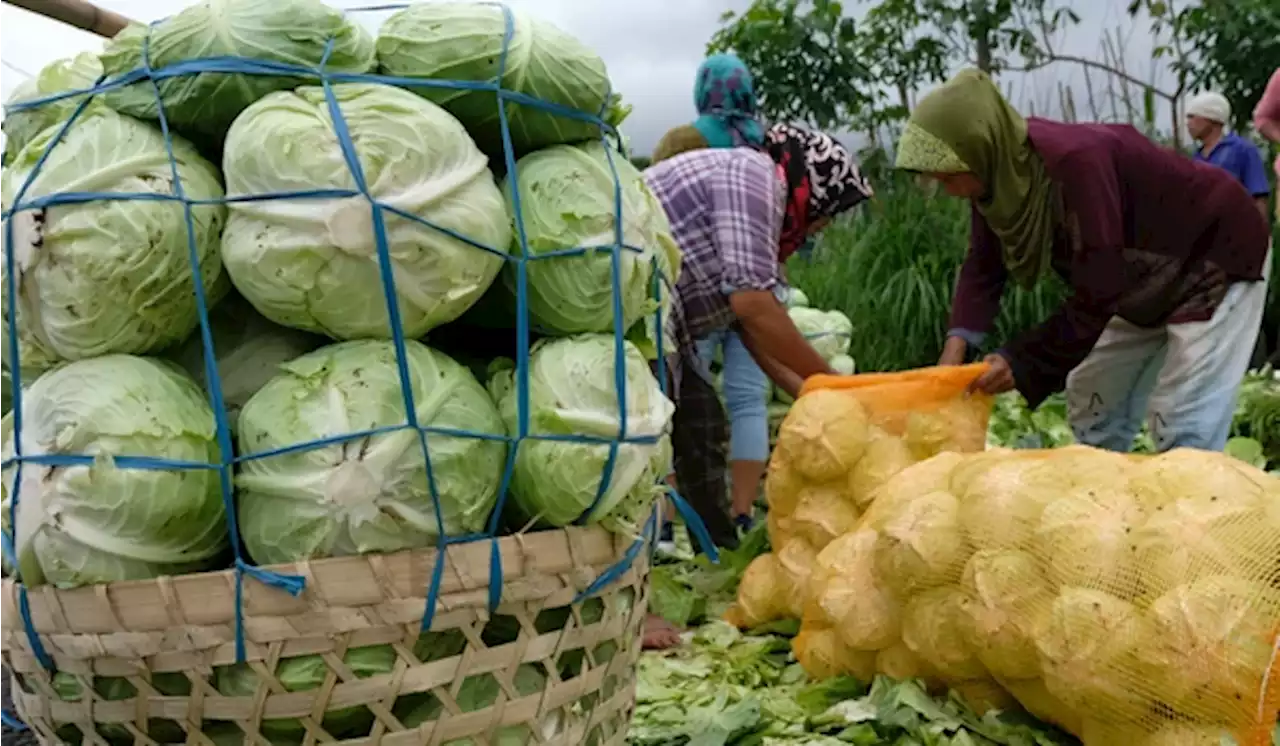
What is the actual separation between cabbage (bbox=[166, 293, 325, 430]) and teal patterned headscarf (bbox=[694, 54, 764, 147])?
3013 millimetres

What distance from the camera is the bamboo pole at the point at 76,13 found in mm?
2242

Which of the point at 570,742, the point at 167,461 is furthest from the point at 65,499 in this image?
the point at 570,742

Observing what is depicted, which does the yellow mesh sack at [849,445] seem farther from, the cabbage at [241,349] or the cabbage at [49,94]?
the cabbage at [49,94]

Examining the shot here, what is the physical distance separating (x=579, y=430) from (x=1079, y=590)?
1.09 m

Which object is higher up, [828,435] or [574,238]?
[574,238]

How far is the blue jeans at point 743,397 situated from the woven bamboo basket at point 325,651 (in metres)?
2.84

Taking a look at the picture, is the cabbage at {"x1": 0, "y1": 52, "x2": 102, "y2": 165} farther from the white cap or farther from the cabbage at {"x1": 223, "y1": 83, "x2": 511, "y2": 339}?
the white cap

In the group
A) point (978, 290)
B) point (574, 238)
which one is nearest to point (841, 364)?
point (978, 290)

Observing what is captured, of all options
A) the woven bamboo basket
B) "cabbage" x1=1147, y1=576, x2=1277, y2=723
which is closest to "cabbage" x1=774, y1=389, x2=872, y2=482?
"cabbage" x1=1147, y1=576, x2=1277, y2=723

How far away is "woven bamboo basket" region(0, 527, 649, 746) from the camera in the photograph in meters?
1.31

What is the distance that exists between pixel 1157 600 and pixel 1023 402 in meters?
4.41

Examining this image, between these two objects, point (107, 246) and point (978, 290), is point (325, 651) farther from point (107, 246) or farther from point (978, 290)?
point (978, 290)

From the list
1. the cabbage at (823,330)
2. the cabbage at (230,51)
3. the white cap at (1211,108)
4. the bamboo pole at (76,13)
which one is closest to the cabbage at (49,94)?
the cabbage at (230,51)

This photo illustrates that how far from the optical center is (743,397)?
4.33m
